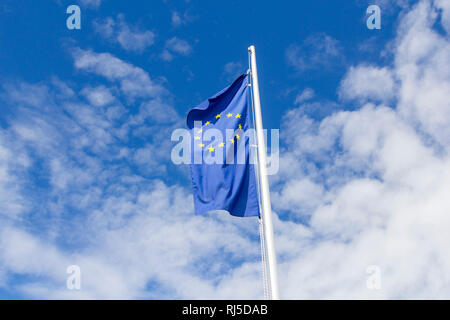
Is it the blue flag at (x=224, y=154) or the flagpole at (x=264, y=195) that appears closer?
the flagpole at (x=264, y=195)

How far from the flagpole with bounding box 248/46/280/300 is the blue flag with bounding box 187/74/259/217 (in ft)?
0.88

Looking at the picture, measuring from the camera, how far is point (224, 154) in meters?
12.8

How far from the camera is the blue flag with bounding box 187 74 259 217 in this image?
12.2m

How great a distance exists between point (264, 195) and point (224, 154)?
1.86 m

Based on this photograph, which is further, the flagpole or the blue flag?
the blue flag

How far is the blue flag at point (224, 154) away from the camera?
12.2m

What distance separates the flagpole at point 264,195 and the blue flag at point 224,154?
0.27m

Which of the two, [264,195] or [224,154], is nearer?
[264,195]

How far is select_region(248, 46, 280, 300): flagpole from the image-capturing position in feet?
35.6
